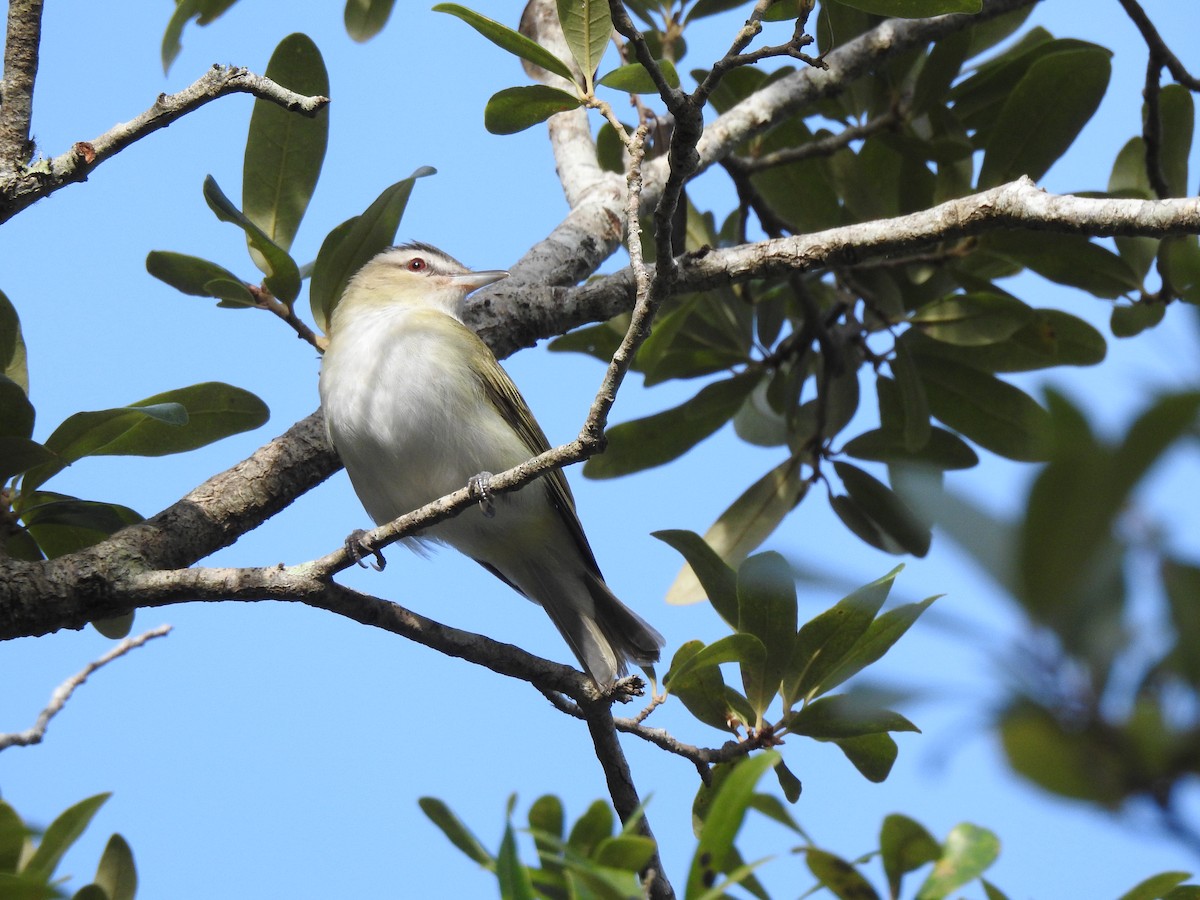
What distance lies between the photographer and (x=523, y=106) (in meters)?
3.05

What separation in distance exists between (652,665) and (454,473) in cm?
101

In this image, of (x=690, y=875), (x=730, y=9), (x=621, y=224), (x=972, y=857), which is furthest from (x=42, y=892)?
(x=730, y=9)

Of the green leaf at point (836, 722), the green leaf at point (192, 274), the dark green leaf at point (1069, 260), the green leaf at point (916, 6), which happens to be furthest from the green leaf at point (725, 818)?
the dark green leaf at point (1069, 260)

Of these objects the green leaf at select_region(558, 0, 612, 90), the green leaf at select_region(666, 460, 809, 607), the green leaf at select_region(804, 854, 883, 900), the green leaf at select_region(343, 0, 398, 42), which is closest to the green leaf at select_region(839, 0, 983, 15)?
the green leaf at select_region(558, 0, 612, 90)

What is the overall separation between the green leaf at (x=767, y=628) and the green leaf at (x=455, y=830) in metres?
0.96

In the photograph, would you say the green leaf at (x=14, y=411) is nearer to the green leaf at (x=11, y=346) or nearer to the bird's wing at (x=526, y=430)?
A: the green leaf at (x=11, y=346)

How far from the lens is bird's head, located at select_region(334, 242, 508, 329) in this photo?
501 centimetres

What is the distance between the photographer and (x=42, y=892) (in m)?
1.68

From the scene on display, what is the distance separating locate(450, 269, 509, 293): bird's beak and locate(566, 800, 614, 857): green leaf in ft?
11.2

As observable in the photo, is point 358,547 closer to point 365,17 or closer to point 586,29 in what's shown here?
point 586,29

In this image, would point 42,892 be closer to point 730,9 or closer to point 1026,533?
point 1026,533

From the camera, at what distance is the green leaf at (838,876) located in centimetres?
174

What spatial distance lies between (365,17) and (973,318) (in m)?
2.83

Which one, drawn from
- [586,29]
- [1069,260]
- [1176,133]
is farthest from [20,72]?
[1176,133]
